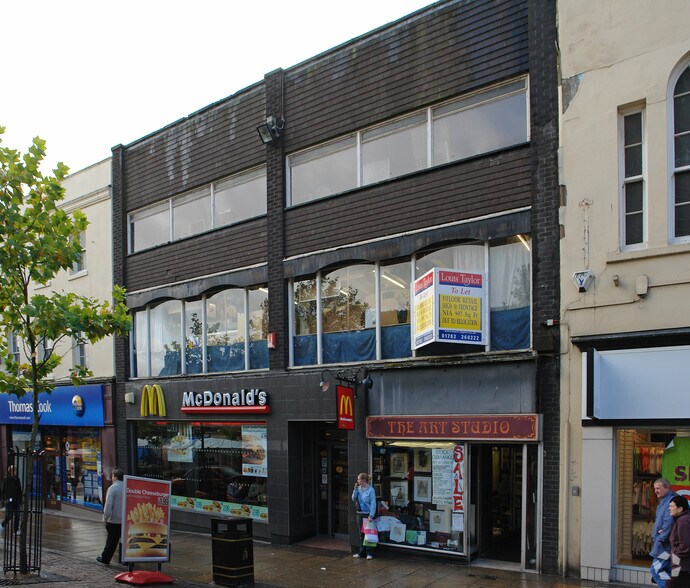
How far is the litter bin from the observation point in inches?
436

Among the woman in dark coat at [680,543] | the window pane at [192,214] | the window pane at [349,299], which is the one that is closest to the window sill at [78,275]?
the window pane at [192,214]

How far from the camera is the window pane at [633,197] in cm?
1061

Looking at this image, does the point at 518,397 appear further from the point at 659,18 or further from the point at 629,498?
the point at 659,18

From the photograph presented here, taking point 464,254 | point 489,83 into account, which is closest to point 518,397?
point 464,254

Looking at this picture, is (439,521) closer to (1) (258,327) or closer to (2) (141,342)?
(1) (258,327)

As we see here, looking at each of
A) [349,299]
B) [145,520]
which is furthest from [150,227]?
[145,520]

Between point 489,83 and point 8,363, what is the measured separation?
1011 cm

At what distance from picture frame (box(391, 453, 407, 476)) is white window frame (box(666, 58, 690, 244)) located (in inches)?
244

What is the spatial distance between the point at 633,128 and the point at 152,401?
43.3ft

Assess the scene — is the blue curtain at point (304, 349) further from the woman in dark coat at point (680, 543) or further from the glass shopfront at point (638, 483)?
the woman in dark coat at point (680, 543)

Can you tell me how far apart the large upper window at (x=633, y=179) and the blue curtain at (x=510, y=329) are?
2.09 metres

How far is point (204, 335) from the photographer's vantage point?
57.2 feet

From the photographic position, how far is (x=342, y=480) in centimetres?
1503

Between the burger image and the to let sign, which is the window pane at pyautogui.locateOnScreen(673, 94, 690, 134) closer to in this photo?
the to let sign
